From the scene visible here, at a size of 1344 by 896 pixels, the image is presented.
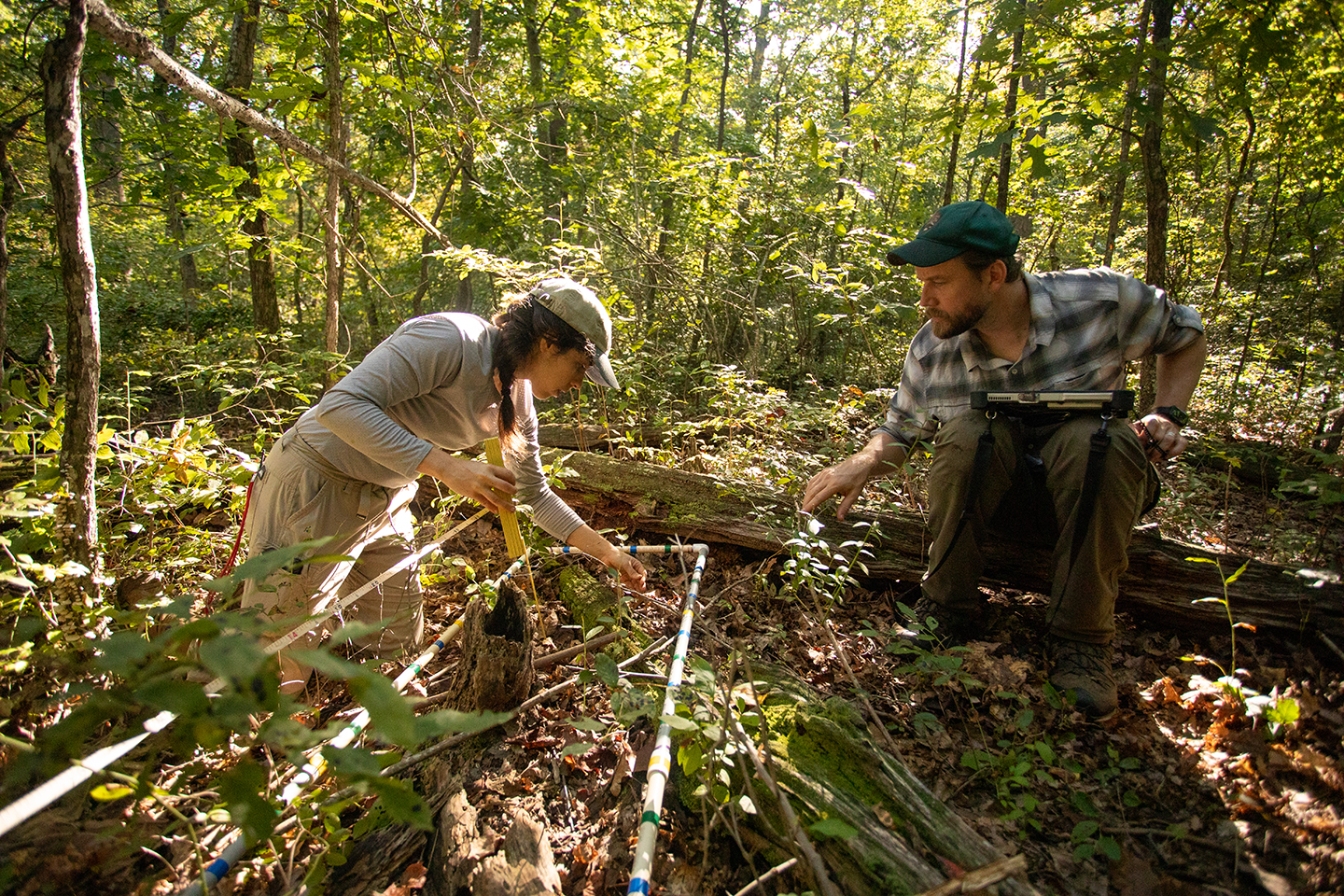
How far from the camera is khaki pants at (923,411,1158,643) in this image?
91.0 inches

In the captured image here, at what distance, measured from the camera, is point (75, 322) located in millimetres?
1872

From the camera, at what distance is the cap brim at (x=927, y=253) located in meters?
2.53

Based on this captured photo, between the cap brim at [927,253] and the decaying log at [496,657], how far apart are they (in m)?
2.06

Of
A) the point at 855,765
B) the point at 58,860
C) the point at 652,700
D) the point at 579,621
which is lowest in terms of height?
the point at 579,621

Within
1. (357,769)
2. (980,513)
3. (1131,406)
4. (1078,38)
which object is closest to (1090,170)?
(1078,38)

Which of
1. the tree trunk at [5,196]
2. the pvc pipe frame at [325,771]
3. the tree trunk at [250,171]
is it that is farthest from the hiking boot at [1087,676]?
the tree trunk at [250,171]

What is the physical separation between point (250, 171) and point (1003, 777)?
762 centimetres

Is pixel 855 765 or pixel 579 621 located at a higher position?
pixel 855 765

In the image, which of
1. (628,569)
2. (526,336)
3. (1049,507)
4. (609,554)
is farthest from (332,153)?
(1049,507)

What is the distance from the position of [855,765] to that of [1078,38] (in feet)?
12.9

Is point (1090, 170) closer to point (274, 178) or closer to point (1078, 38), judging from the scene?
point (1078, 38)

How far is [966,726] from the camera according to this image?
2.24 m

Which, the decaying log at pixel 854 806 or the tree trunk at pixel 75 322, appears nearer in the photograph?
the decaying log at pixel 854 806

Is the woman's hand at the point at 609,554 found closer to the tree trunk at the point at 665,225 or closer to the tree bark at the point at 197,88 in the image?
the tree bark at the point at 197,88
